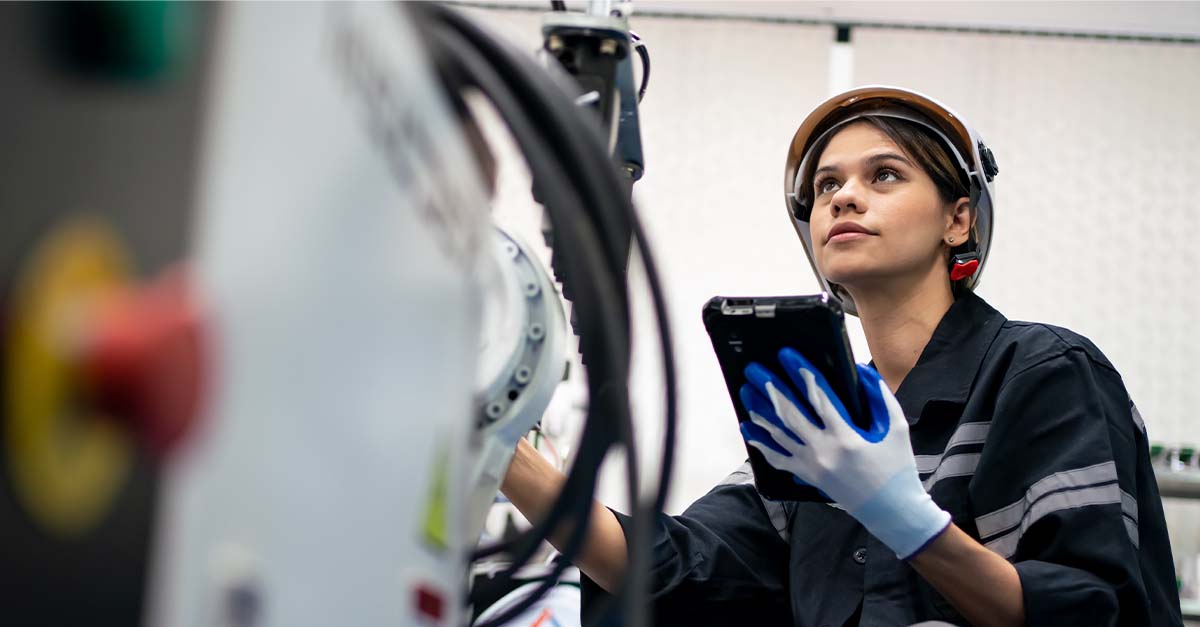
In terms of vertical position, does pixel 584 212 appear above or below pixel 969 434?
above

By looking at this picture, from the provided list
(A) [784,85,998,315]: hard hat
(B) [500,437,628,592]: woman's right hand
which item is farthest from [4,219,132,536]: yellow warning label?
(A) [784,85,998,315]: hard hat

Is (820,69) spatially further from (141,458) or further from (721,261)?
(141,458)

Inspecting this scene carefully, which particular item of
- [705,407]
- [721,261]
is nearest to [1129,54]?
[721,261]

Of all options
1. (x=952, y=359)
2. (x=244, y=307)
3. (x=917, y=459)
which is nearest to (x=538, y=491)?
(x=917, y=459)

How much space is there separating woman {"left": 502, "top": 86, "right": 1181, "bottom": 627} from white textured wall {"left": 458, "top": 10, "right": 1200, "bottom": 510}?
180cm

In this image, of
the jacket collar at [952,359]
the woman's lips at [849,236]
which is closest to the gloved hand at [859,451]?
the jacket collar at [952,359]

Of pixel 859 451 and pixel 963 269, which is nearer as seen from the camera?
pixel 859 451

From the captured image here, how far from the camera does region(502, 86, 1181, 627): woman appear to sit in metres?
1.20

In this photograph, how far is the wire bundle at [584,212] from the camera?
505mm

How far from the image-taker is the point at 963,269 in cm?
160

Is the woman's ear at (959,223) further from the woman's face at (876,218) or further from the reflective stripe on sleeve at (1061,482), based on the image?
the reflective stripe on sleeve at (1061,482)

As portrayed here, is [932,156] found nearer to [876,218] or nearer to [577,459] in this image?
[876,218]

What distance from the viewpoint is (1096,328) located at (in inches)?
139

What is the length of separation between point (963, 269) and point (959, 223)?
0.08 metres
